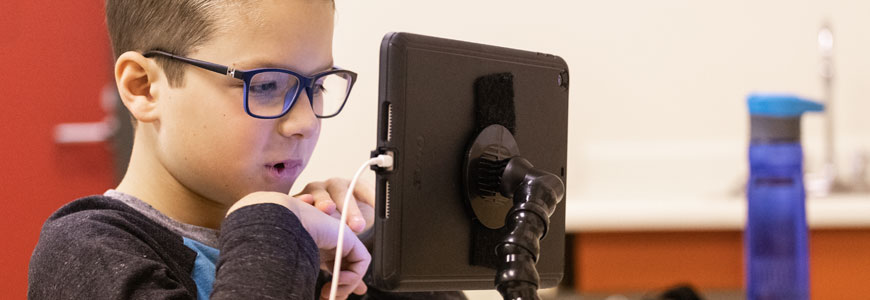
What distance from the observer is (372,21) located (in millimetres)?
2627

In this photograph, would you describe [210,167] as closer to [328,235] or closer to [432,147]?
[328,235]

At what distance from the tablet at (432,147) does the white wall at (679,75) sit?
182 cm

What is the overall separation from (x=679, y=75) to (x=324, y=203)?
6.23 ft

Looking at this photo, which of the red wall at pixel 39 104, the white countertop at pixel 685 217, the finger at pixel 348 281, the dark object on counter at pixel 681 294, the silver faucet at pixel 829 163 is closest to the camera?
the finger at pixel 348 281

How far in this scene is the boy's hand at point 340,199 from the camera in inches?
33.8

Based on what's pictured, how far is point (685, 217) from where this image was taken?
6.17ft

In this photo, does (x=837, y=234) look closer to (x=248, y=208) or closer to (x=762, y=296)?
(x=762, y=296)

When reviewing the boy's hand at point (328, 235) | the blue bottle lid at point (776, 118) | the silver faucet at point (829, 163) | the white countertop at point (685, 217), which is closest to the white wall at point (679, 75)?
the silver faucet at point (829, 163)

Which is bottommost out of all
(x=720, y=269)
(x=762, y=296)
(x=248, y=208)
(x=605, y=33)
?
(x=720, y=269)

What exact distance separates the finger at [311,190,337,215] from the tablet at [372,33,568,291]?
0.16 metres

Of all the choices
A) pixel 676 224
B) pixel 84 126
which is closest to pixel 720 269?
pixel 676 224

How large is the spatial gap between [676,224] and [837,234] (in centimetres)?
32

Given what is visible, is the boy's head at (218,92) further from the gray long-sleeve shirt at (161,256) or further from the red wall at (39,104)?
the red wall at (39,104)

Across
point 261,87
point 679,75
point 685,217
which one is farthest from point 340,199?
point 679,75
